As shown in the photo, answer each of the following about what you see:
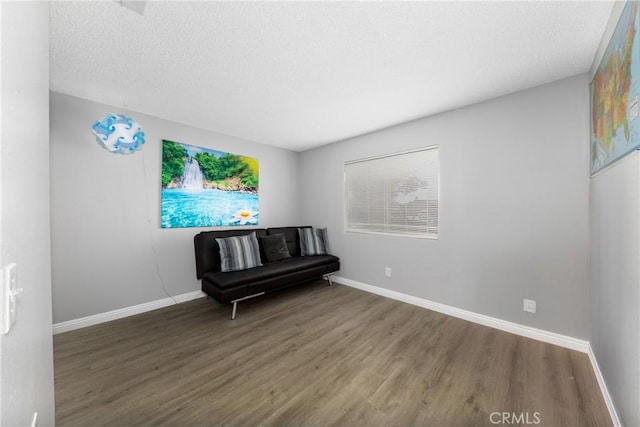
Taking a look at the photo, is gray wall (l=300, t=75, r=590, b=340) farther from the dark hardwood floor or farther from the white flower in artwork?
the white flower in artwork

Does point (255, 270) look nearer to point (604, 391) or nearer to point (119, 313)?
point (119, 313)

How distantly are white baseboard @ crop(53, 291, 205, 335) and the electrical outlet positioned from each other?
3.72 meters

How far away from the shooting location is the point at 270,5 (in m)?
1.33

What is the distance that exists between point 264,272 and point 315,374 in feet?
4.47

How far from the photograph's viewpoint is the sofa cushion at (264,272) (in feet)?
8.35

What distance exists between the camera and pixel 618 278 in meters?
1.33

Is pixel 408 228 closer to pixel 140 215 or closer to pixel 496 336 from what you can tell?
pixel 496 336

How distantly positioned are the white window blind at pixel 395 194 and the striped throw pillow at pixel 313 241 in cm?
46

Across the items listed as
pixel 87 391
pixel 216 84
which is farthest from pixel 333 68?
pixel 87 391

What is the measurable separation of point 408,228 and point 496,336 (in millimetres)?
1395

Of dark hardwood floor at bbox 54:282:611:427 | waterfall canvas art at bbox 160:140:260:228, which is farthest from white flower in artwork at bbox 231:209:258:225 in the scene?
dark hardwood floor at bbox 54:282:611:427

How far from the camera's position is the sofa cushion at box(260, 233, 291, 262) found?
10.9 feet

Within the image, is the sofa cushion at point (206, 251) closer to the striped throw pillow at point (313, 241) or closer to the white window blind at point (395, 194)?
the striped throw pillow at point (313, 241)

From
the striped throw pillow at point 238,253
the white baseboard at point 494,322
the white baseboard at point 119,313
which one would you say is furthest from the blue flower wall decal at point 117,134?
the white baseboard at point 494,322
